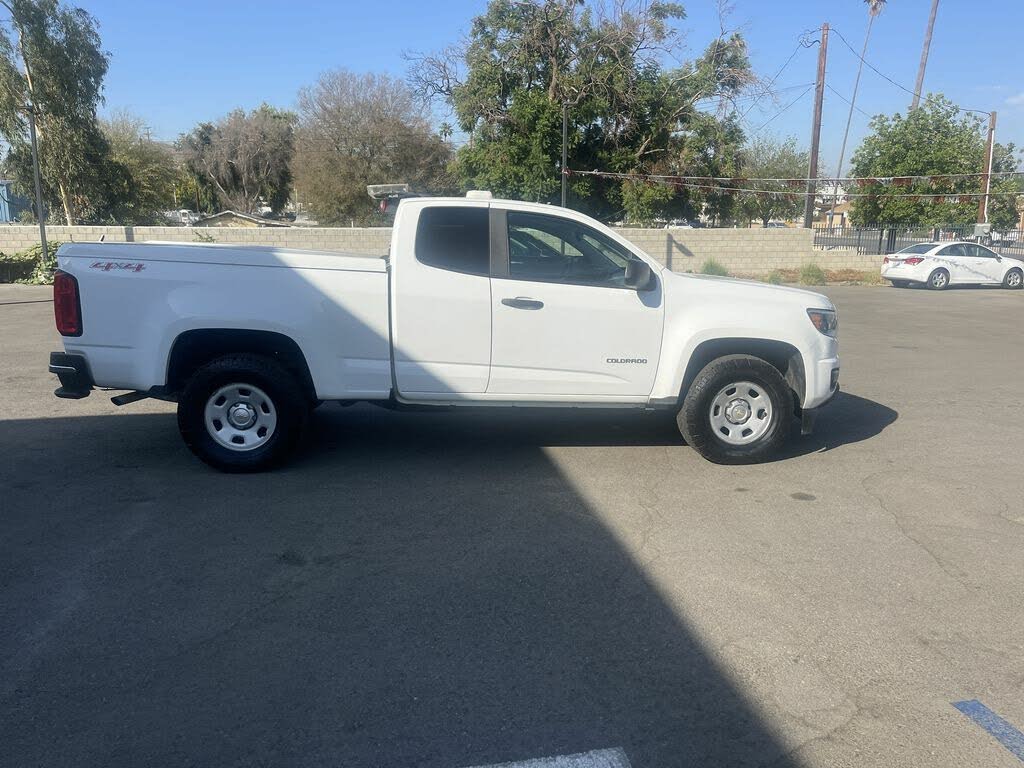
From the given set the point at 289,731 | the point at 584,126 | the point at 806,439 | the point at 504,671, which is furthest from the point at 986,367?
the point at 584,126

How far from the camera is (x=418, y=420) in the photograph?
8.22 metres

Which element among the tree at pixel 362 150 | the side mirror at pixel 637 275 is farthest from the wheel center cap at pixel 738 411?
the tree at pixel 362 150

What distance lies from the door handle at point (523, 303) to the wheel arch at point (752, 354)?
1.29m

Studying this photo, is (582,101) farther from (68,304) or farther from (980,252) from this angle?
(68,304)

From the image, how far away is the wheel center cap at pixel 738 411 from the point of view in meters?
6.75

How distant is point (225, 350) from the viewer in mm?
6352

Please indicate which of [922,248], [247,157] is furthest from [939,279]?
[247,157]

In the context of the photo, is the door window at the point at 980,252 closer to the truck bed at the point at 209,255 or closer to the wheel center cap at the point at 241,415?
the truck bed at the point at 209,255

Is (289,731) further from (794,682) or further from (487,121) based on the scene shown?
(487,121)

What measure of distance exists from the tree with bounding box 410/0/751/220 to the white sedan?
390 inches

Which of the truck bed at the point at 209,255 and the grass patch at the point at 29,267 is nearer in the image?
the truck bed at the point at 209,255

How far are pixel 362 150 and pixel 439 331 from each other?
147 feet

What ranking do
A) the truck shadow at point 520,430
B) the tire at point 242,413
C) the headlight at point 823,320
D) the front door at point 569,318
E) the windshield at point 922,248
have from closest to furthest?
the tire at point 242,413 → the front door at point 569,318 → the headlight at point 823,320 → the truck shadow at point 520,430 → the windshield at point 922,248

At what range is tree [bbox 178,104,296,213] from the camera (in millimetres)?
64438
